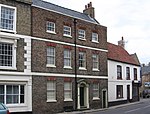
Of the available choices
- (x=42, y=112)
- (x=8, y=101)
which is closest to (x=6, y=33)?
(x=8, y=101)

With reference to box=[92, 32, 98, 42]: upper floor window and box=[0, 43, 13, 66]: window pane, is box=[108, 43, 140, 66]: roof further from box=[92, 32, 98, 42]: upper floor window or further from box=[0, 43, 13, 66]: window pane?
box=[0, 43, 13, 66]: window pane

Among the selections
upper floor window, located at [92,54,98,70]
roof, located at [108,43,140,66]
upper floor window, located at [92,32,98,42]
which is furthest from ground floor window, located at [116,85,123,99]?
upper floor window, located at [92,32,98,42]

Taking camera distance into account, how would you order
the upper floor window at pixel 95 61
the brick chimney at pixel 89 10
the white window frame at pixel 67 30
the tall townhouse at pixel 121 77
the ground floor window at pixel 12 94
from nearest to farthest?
the ground floor window at pixel 12 94, the white window frame at pixel 67 30, the upper floor window at pixel 95 61, the tall townhouse at pixel 121 77, the brick chimney at pixel 89 10

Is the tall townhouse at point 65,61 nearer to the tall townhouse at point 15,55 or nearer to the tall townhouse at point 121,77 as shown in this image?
the tall townhouse at point 15,55

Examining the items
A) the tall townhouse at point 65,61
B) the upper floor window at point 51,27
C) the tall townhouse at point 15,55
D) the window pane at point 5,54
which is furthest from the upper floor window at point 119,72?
the window pane at point 5,54

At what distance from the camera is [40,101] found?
27.8 meters

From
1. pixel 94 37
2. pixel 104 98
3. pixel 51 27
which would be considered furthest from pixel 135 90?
pixel 51 27

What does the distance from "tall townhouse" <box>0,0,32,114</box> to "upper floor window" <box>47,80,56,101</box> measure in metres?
2.72

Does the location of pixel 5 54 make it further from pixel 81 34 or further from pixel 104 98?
pixel 104 98

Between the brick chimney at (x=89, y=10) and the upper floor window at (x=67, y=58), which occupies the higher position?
the brick chimney at (x=89, y=10)

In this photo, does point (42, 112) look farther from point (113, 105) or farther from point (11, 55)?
point (113, 105)

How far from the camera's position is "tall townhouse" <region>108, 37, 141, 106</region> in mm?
40750

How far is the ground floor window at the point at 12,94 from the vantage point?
81.5 ft

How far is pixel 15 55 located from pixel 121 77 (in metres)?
21.9
